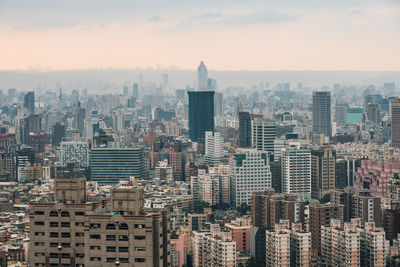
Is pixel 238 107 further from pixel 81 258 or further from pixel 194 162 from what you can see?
pixel 81 258

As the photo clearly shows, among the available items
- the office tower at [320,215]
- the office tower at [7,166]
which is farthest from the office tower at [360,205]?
the office tower at [7,166]

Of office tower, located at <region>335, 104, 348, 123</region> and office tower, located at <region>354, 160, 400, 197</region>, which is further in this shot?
office tower, located at <region>335, 104, 348, 123</region>

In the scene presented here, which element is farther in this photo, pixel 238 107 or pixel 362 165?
pixel 238 107

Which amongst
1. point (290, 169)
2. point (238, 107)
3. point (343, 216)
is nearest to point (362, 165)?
point (290, 169)

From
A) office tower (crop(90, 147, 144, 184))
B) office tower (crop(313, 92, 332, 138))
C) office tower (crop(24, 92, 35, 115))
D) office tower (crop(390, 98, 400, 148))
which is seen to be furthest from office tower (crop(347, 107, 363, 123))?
office tower (crop(90, 147, 144, 184))

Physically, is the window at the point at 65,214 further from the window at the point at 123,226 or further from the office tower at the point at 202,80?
the office tower at the point at 202,80

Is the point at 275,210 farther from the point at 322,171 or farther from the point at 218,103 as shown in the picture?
the point at 218,103

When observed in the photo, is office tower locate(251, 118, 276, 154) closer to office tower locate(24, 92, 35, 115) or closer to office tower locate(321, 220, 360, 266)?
office tower locate(24, 92, 35, 115)
